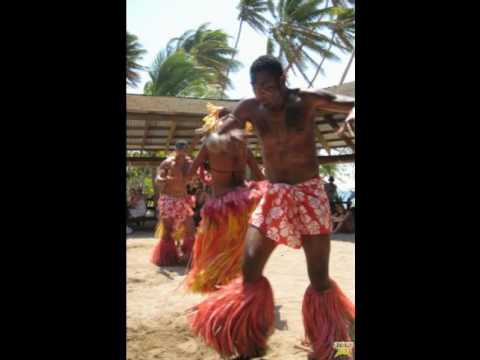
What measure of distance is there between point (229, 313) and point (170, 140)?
9.39 m

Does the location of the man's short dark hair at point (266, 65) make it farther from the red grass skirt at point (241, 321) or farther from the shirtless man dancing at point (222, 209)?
the red grass skirt at point (241, 321)

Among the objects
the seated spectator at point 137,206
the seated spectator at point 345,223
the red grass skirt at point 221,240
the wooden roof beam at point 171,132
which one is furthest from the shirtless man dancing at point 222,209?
the seated spectator at point 137,206

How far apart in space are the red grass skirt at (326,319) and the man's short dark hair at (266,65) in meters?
1.25

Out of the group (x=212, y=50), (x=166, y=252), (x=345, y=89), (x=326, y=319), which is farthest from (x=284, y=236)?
(x=212, y=50)

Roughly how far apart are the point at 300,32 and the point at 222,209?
17.3m

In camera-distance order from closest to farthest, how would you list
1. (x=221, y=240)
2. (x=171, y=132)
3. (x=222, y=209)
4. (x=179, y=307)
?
(x=179, y=307) < (x=221, y=240) < (x=222, y=209) < (x=171, y=132)

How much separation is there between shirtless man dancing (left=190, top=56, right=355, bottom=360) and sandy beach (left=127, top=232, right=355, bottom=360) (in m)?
0.15

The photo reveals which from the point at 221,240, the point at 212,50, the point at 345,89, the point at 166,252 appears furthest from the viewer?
the point at 212,50

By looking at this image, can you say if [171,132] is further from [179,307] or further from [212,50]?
[212,50]

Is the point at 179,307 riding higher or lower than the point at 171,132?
lower

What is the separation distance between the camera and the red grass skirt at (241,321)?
7.39ft

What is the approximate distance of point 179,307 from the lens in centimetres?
339
